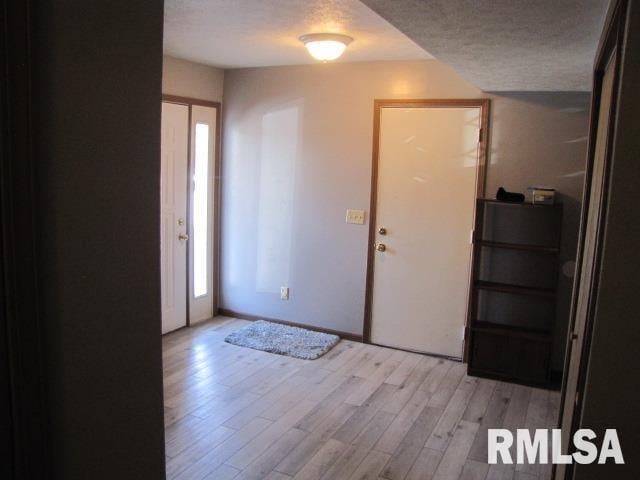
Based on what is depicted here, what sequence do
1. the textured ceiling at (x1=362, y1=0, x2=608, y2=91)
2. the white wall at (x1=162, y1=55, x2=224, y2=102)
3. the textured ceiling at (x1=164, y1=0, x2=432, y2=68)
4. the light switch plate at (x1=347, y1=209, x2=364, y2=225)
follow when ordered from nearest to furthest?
1. the textured ceiling at (x1=362, y1=0, x2=608, y2=91)
2. the textured ceiling at (x1=164, y1=0, x2=432, y2=68)
3. the white wall at (x1=162, y1=55, x2=224, y2=102)
4. the light switch plate at (x1=347, y1=209, x2=364, y2=225)

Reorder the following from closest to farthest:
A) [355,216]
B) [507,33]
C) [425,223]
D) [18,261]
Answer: [18,261] < [507,33] < [425,223] < [355,216]

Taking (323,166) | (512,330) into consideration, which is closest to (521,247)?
(512,330)

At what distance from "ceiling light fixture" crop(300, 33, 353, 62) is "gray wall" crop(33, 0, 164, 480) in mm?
2872

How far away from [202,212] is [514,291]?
298cm

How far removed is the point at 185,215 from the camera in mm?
5070

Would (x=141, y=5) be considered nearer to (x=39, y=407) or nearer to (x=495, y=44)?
(x=39, y=407)

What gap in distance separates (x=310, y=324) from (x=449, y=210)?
1.73 meters

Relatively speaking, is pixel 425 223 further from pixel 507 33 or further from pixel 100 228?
Answer: pixel 100 228

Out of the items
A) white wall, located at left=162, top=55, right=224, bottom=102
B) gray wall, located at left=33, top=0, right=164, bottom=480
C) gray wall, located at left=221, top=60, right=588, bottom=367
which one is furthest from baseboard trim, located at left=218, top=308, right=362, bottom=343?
gray wall, located at left=33, top=0, right=164, bottom=480

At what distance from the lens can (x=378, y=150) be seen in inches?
185

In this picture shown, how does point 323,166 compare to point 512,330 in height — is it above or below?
above

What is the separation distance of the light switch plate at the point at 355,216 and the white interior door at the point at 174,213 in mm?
1532

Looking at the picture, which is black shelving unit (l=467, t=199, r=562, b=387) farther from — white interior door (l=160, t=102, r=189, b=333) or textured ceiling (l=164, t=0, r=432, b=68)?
white interior door (l=160, t=102, r=189, b=333)

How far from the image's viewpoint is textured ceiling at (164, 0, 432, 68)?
3018 millimetres
